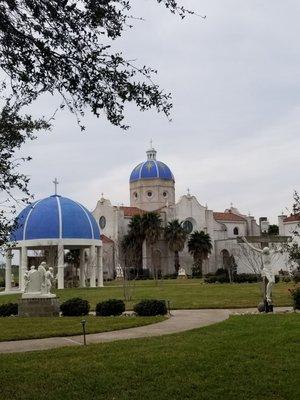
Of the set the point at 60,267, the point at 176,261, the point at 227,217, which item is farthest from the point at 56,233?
the point at 227,217

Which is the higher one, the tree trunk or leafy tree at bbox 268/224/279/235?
leafy tree at bbox 268/224/279/235

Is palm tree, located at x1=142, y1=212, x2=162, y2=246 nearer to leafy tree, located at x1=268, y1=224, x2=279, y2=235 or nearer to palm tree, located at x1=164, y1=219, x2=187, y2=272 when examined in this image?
palm tree, located at x1=164, y1=219, x2=187, y2=272

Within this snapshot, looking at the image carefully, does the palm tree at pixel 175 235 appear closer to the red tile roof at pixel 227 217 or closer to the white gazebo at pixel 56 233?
the red tile roof at pixel 227 217

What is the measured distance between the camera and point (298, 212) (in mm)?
15180

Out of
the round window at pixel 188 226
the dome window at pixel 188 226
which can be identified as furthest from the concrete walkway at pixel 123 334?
the round window at pixel 188 226

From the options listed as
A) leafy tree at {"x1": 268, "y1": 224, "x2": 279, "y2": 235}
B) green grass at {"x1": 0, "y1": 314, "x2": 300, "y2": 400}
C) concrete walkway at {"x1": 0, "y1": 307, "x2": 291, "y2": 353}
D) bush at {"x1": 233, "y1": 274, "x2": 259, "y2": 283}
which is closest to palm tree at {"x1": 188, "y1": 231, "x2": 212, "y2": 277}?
bush at {"x1": 233, "y1": 274, "x2": 259, "y2": 283}

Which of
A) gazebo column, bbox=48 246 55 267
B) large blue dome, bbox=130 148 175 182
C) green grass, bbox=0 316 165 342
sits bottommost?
green grass, bbox=0 316 165 342

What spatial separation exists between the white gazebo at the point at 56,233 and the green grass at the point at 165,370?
3747cm

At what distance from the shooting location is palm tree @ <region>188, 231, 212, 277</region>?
243ft

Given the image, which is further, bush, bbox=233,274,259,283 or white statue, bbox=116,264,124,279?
white statue, bbox=116,264,124,279

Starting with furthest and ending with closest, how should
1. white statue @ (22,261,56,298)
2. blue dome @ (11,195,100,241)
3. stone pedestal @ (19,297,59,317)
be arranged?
blue dome @ (11,195,100,241), white statue @ (22,261,56,298), stone pedestal @ (19,297,59,317)

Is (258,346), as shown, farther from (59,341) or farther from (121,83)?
(121,83)

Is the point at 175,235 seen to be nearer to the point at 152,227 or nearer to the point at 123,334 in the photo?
the point at 152,227

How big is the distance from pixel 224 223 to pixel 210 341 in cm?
7010
